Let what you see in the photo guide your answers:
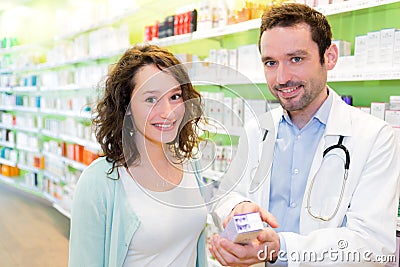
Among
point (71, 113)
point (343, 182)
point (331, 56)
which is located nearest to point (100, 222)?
point (343, 182)

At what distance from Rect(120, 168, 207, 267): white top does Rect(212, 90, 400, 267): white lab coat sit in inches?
5.3

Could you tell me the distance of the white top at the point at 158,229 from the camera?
140 cm

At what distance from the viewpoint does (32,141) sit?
711 cm

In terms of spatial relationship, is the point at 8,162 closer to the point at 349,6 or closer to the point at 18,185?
the point at 18,185

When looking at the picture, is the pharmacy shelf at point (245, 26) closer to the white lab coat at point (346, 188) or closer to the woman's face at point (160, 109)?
the white lab coat at point (346, 188)

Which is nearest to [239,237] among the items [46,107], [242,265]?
[242,265]

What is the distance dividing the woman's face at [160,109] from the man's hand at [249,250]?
368mm

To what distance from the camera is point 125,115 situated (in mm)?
1341

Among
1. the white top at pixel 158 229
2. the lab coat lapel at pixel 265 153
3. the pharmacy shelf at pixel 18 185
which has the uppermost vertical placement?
the lab coat lapel at pixel 265 153

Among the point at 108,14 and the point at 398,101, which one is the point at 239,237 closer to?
the point at 398,101

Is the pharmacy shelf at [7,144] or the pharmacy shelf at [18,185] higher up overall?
the pharmacy shelf at [7,144]

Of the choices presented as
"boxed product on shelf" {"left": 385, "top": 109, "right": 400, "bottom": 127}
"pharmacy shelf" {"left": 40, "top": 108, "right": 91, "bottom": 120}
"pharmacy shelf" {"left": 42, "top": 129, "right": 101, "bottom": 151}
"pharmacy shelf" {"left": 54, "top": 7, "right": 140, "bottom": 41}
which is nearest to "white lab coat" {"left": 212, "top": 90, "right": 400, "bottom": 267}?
"boxed product on shelf" {"left": 385, "top": 109, "right": 400, "bottom": 127}

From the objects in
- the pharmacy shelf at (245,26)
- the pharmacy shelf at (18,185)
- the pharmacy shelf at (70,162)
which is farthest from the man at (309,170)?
the pharmacy shelf at (18,185)

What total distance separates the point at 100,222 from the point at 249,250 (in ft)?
1.84
